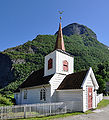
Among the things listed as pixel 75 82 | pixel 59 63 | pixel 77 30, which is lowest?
pixel 75 82

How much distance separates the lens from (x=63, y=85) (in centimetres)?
1565

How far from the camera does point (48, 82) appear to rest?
15.6 meters

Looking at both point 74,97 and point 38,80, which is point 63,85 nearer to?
point 74,97

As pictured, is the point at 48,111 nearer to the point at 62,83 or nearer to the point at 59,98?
the point at 59,98

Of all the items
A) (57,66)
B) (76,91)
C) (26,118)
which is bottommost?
(26,118)

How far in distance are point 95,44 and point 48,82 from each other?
106 metres

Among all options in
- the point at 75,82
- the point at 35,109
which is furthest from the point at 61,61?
the point at 35,109

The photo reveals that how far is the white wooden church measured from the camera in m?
13.8

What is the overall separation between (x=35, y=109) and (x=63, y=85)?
16.0 ft

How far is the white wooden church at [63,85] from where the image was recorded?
1381cm

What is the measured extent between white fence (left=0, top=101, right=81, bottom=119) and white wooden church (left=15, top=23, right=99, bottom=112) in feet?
3.69

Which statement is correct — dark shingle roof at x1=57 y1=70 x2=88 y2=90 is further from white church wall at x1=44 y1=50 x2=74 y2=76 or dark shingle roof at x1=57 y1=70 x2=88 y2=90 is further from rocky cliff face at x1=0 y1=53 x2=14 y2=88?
rocky cliff face at x1=0 y1=53 x2=14 y2=88

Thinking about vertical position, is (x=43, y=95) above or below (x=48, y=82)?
below

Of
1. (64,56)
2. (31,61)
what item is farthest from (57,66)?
(31,61)
